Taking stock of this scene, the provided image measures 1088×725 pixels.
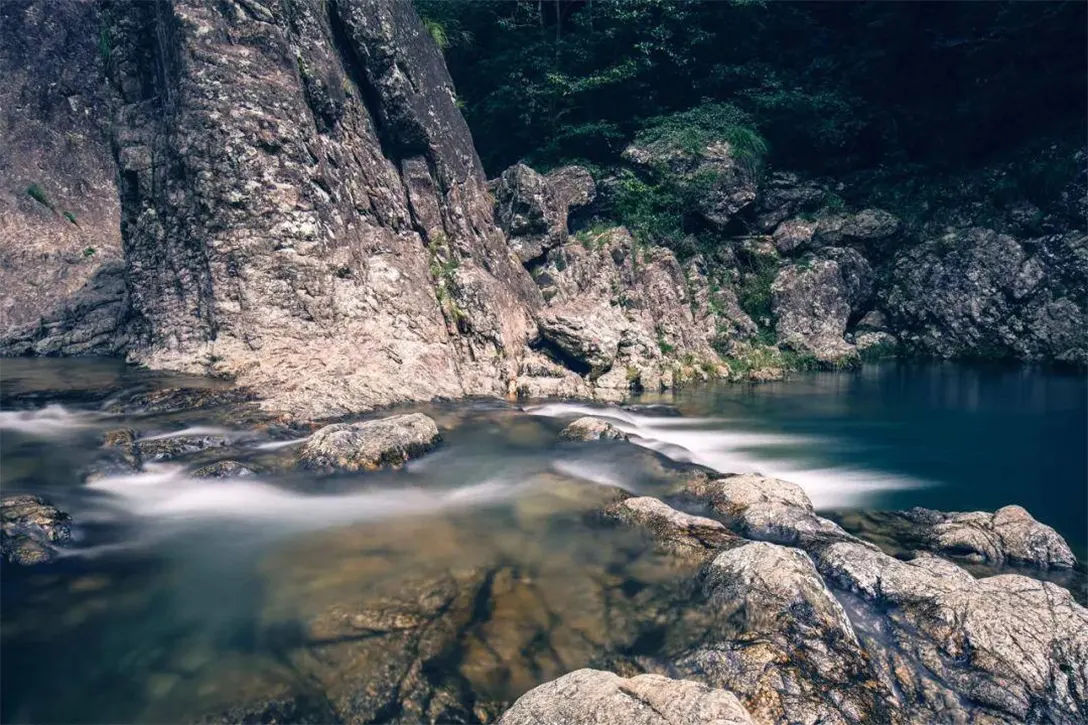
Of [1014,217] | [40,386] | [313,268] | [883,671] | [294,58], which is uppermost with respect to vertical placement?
[294,58]

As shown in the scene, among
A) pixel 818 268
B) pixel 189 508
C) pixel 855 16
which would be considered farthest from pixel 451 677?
pixel 855 16

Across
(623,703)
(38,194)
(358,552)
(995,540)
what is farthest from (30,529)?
(38,194)

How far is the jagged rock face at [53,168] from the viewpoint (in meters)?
13.9

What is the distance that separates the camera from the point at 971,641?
410 centimetres

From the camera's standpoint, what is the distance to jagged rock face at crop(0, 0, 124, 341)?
13867 mm

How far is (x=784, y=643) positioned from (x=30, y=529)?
203 inches

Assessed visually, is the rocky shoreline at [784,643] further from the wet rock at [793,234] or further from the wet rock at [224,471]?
the wet rock at [793,234]

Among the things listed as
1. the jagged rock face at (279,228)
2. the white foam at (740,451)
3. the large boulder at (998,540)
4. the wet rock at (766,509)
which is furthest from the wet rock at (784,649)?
the jagged rock face at (279,228)

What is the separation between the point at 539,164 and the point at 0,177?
45.7 feet

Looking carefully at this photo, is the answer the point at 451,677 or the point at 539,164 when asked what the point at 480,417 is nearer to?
the point at 451,677

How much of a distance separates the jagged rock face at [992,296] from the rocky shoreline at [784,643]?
14758mm

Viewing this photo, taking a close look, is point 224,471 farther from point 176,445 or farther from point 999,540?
point 999,540

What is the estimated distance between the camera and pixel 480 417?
375 inches

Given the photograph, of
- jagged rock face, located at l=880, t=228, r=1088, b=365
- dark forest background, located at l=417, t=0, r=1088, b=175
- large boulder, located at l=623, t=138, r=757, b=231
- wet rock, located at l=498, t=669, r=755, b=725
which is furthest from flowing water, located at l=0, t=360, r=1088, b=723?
dark forest background, located at l=417, t=0, r=1088, b=175
